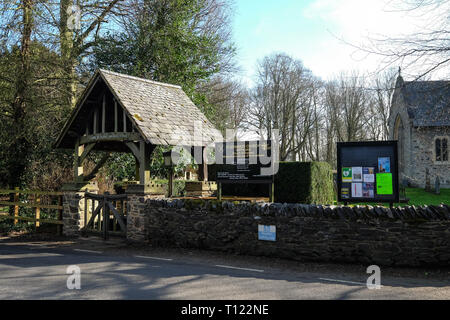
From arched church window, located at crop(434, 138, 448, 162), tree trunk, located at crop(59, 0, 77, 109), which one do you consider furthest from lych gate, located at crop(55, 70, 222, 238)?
arched church window, located at crop(434, 138, 448, 162)

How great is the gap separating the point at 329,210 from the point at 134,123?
5725 mm

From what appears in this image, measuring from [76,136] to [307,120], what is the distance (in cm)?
2937

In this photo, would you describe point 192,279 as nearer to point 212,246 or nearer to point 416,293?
point 212,246

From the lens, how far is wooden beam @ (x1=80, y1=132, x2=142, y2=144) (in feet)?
36.2

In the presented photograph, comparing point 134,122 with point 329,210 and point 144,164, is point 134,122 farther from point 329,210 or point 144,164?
point 329,210

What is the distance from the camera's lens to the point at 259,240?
924 cm

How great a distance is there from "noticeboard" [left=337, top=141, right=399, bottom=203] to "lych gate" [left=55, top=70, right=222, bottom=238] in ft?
14.9

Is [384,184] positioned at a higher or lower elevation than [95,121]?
lower

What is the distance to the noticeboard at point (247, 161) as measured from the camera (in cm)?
1057

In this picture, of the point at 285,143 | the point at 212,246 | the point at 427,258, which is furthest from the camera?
the point at 285,143

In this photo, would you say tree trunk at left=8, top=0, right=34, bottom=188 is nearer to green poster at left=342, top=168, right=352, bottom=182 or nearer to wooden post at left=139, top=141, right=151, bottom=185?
wooden post at left=139, top=141, right=151, bottom=185

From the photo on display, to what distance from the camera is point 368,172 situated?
972 centimetres

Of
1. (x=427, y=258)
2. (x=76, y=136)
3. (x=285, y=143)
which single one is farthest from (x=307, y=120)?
(x=427, y=258)

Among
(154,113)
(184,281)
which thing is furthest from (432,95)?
(154,113)
